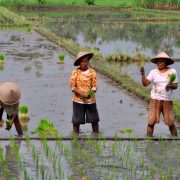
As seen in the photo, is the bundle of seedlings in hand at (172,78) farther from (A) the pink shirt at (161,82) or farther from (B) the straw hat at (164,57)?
(B) the straw hat at (164,57)

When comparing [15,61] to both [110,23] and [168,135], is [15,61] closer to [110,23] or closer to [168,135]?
[168,135]

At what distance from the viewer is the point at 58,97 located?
1073cm

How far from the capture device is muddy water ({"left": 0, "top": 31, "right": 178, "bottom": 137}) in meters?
8.48

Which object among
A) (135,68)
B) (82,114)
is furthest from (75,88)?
(135,68)

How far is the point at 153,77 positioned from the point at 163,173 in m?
2.00

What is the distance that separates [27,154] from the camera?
21.8 feet

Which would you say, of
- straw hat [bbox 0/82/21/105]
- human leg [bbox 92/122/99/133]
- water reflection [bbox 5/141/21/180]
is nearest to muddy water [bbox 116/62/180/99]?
human leg [bbox 92/122/99/133]

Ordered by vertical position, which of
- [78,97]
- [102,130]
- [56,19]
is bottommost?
[56,19]

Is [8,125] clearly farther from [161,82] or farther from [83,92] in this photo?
[161,82]

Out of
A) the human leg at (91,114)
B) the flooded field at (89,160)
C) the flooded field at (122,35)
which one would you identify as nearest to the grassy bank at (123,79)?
the human leg at (91,114)

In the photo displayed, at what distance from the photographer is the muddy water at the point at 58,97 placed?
27.8 ft

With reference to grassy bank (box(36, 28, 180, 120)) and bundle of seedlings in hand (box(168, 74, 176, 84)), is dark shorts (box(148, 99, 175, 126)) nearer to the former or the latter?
bundle of seedlings in hand (box(168, 74, 176, 84))

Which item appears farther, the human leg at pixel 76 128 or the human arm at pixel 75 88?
the human leg at pixel 76 128

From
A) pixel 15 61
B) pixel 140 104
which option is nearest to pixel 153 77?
pixel 140 104
